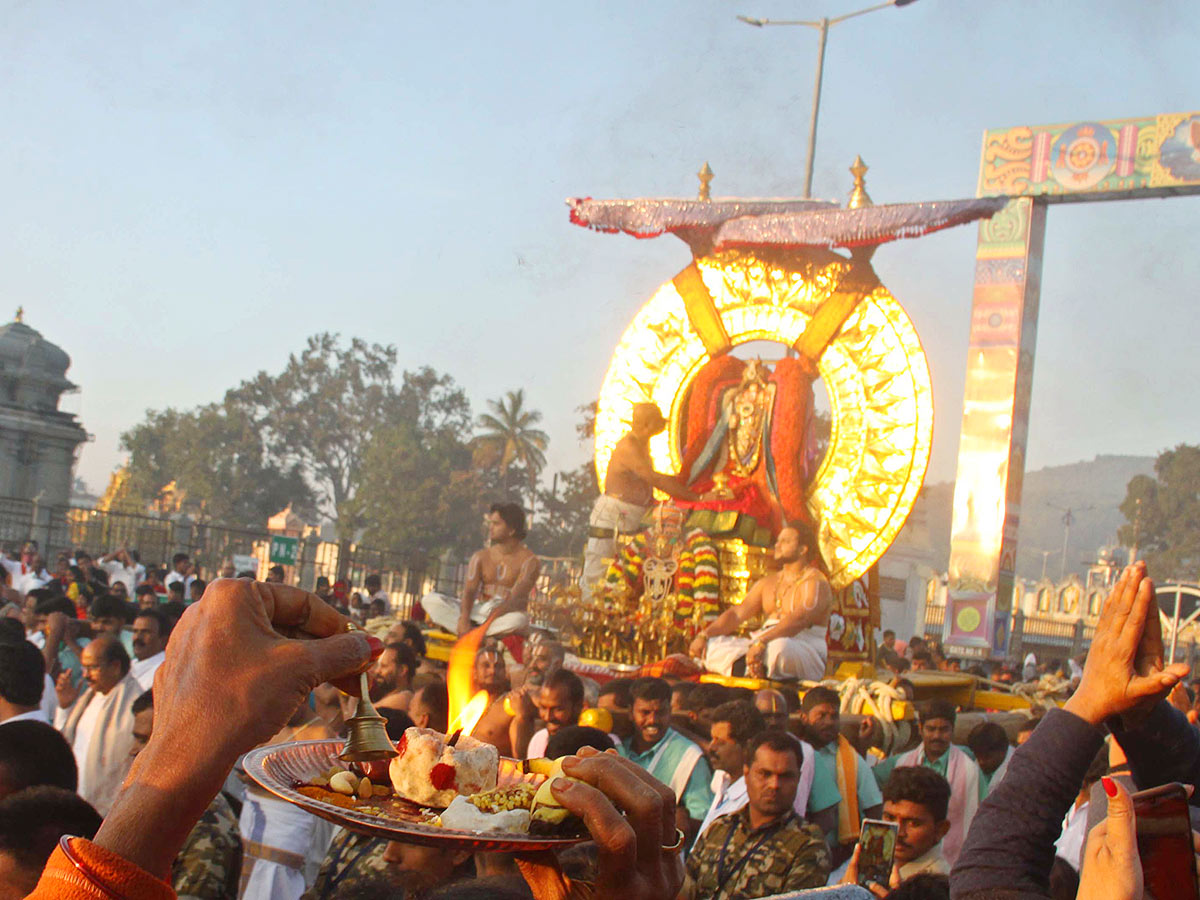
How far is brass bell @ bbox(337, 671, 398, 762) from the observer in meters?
1.70

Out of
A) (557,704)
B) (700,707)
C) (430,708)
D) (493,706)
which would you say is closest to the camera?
(430,708)

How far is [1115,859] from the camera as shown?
166 centimetres

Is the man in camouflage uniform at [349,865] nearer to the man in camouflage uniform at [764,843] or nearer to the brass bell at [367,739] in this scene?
the man in camouflage uniform at [764,843]

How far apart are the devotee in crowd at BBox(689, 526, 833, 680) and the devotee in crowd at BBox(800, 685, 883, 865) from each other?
2690mm

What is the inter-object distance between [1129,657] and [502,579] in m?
8.34

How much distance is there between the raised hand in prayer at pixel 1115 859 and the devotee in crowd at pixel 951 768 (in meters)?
4.55

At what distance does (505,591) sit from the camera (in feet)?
32.7

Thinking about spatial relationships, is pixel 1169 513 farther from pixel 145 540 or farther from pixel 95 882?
pixel 95 882

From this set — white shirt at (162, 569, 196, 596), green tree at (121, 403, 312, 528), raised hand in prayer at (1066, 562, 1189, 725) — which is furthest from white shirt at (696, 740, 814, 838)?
green tree at (121, 403, 312, 528)

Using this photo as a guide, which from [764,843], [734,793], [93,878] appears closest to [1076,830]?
[764,843]

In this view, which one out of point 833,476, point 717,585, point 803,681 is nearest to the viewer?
point 803,681

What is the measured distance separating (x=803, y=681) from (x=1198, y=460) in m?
58.7

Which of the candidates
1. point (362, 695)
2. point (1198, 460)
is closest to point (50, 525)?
point (362, 695)

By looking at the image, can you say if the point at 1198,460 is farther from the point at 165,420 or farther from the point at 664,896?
the point at 664,896
